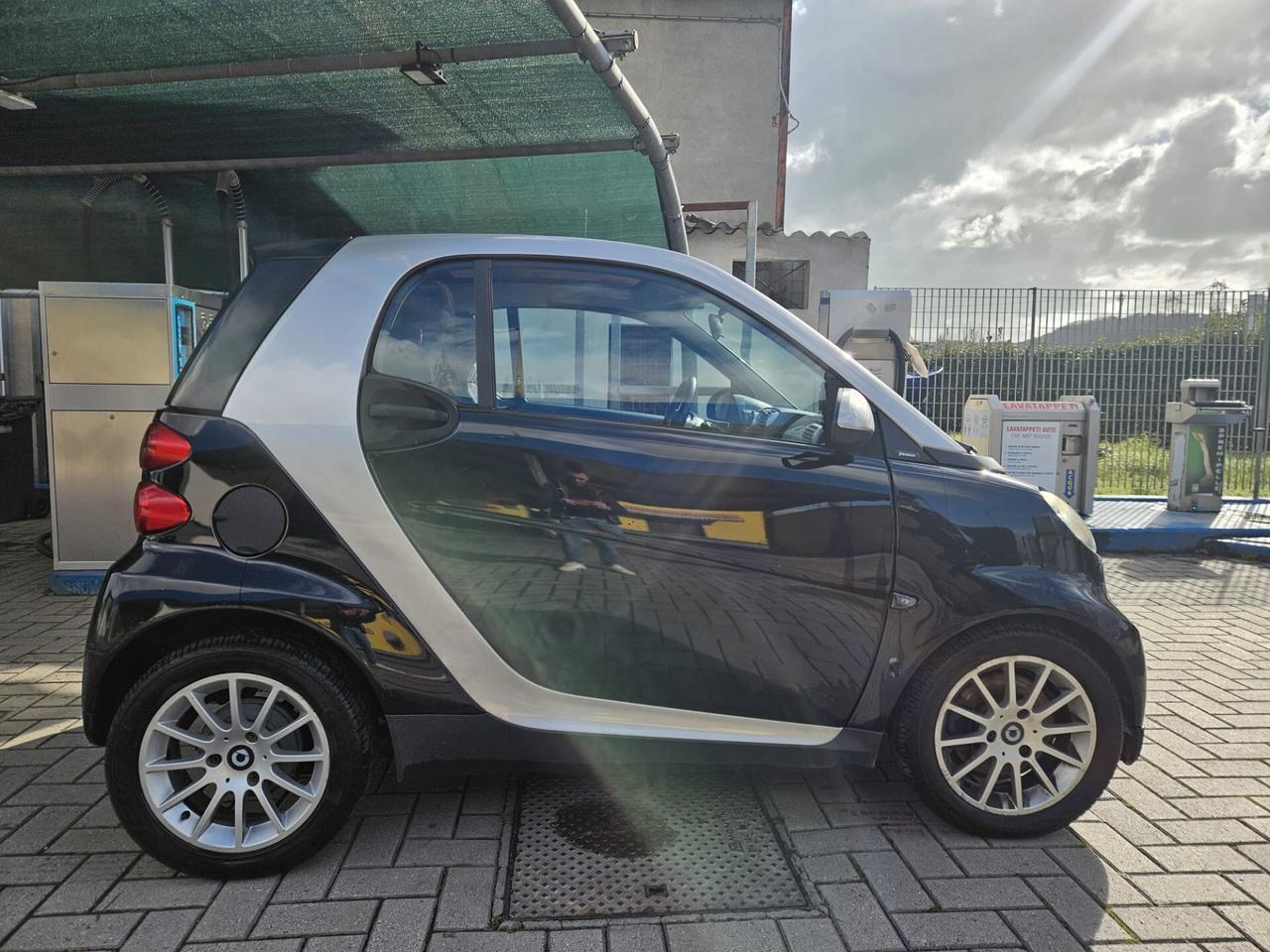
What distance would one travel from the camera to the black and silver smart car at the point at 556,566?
2.40 meters

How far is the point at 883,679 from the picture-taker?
2.58 m

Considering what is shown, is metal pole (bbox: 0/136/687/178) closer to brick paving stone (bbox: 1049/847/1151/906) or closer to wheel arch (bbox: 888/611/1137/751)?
wheel arch (bbox: 888/611/1137/751)

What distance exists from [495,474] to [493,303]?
1.82 feet

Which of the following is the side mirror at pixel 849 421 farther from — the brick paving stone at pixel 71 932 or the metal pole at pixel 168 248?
the metal pole at pixel 168 248

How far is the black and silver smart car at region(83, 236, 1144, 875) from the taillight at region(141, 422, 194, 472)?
10 mm

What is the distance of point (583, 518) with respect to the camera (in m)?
2.45

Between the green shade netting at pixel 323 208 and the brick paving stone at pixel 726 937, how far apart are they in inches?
209

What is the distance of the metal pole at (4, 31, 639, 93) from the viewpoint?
4.26 meters

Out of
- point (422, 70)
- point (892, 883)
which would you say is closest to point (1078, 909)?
A: point (892, 883)

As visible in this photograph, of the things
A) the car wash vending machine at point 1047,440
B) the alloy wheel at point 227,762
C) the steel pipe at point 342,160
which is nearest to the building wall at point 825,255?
the car wash vending machine at point 1047,440

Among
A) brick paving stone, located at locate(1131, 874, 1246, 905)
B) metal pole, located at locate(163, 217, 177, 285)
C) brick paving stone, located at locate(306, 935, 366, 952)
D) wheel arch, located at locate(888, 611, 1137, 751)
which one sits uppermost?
metal pole, located at locate(163, 217, 177, 285)

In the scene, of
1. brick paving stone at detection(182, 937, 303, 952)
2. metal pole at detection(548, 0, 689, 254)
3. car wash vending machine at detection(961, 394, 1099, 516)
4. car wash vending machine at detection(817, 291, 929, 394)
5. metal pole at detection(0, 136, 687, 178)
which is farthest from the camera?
car wash vending machine at detection(817, 291, 929, 394)

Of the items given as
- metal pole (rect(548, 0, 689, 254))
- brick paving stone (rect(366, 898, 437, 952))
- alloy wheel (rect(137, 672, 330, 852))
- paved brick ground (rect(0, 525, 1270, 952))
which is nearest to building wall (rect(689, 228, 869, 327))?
metal pole (rect(548, 0, 689, 254))

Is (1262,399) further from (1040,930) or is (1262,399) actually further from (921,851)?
(1040,930)
